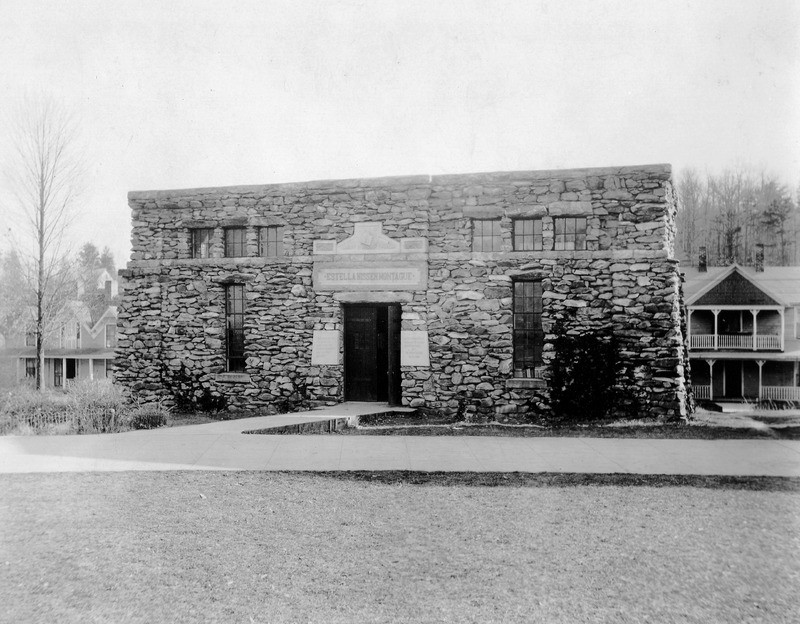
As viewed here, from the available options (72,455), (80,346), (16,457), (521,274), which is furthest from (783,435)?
(80,346)

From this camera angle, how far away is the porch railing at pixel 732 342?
30486 mm

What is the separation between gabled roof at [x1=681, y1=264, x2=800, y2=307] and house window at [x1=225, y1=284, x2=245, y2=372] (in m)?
23.0

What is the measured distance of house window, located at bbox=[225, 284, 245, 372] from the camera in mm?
15867

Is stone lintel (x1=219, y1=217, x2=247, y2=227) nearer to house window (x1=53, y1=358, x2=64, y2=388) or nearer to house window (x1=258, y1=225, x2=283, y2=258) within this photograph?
house window (x1=258, y1=225, x2=283, y2=258)

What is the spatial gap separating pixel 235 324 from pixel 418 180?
601 cm

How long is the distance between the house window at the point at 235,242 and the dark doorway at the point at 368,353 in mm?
3192

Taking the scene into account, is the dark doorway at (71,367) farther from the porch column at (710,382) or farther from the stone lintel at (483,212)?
the porch column at (710,382)

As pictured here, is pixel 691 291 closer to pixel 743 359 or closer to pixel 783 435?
pixel 743 359

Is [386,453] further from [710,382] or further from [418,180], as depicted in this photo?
[710,382]

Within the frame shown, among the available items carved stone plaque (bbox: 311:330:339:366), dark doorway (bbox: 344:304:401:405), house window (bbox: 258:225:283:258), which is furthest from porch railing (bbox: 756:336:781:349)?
house window (bbox: 258:225:283:258)

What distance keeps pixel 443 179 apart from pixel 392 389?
5.10 metres

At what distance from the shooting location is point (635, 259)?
13.7 meters

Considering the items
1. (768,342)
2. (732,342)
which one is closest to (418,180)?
(732,342)

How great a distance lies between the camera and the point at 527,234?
14336mm
